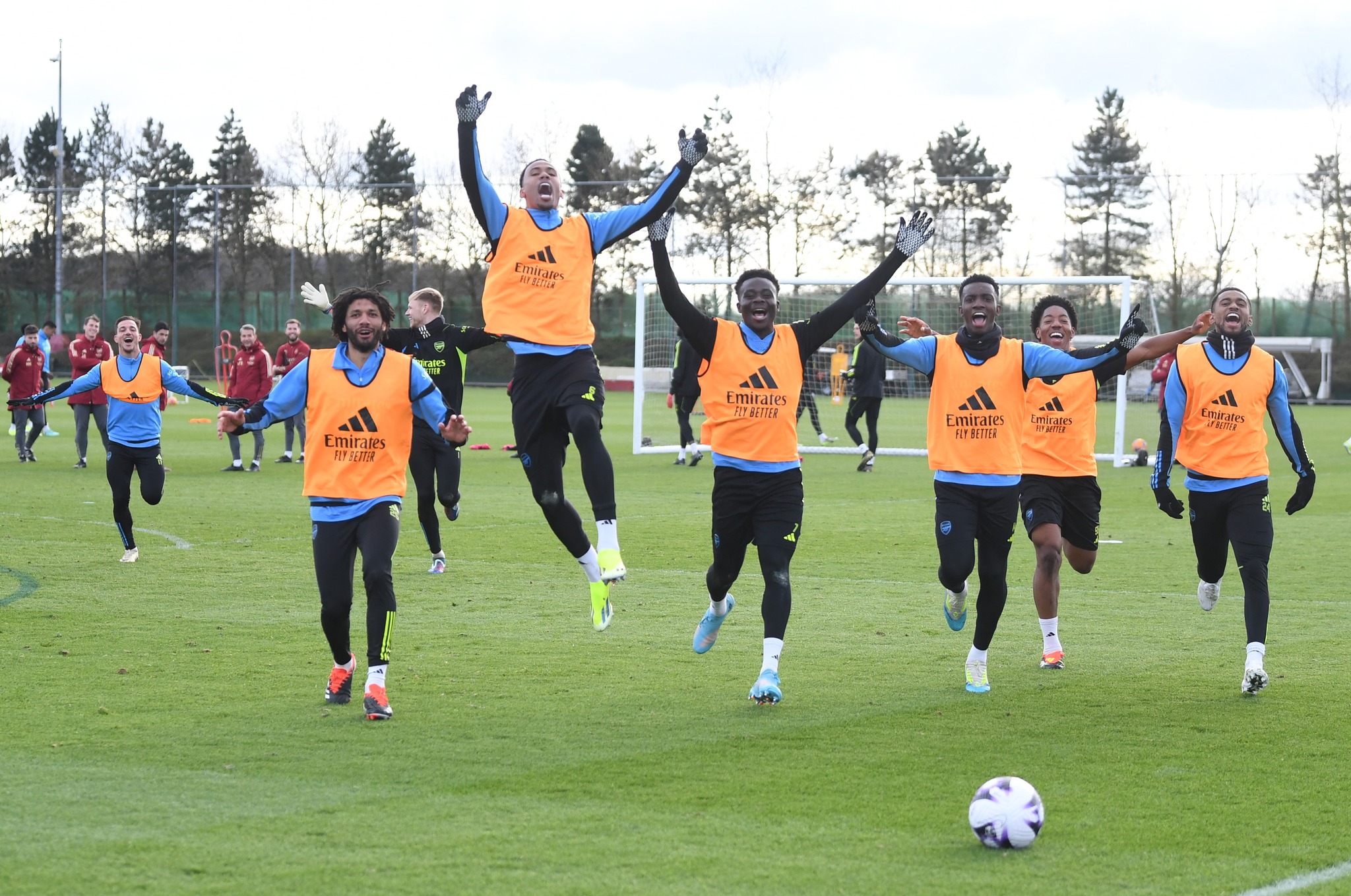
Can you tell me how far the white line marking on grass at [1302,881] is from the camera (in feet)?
15.9

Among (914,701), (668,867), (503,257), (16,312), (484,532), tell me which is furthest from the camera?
(16,312)

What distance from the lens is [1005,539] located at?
8055mm

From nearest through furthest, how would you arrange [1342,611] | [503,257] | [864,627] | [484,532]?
[503,257] < [864,627] < [1342,611] < [484,532]

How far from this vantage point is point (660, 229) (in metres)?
8.29

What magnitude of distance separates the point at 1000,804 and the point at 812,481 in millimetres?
17412

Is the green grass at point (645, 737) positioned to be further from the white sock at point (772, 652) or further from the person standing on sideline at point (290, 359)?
the person standing on sideline at point (290, 359)

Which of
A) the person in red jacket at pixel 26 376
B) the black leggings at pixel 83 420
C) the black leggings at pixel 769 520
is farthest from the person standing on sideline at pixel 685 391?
the black leggings at pixel 769 520

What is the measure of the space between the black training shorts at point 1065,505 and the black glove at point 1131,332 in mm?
1390

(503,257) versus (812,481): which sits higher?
(503,257)

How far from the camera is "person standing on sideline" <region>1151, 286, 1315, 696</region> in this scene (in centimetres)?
835

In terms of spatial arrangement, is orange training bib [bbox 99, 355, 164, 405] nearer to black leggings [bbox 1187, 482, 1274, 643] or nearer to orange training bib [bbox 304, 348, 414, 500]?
orange training bib [bbox 304, 348, 414, 500]

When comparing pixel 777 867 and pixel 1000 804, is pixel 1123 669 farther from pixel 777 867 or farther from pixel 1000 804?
pixel 777 867

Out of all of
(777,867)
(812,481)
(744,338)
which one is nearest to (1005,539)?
(744,338)

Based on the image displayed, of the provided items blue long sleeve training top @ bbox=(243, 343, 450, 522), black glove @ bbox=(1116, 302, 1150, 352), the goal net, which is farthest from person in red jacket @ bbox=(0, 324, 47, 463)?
black glove @ bbox=(1116, 302, 1150, 352)
